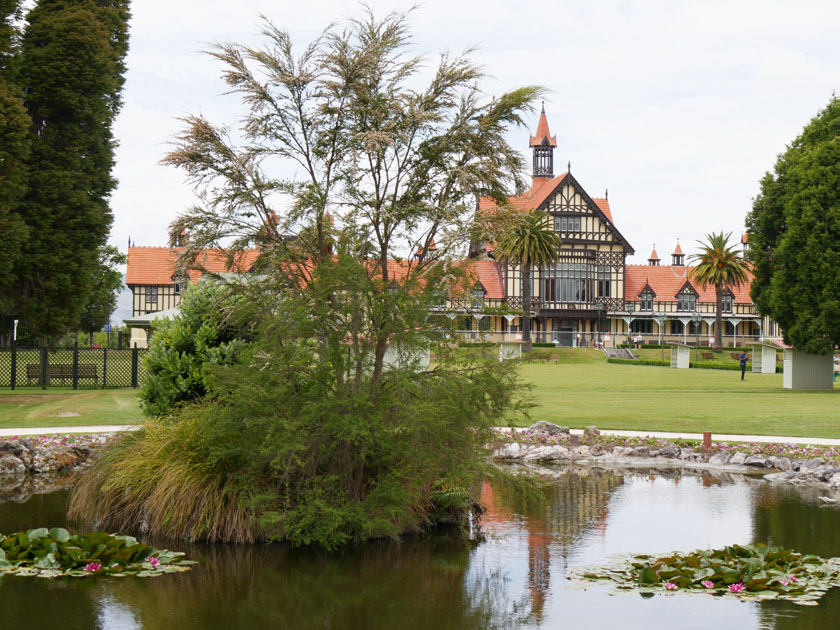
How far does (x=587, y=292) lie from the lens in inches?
3098

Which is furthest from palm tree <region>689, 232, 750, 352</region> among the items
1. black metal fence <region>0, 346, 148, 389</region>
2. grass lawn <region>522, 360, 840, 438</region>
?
black metal fence <region>0, 346, 148, 389</region>

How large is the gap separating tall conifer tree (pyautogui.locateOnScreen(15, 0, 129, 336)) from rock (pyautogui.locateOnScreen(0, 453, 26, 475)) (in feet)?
42.9

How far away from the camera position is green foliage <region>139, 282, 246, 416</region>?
14797 mm

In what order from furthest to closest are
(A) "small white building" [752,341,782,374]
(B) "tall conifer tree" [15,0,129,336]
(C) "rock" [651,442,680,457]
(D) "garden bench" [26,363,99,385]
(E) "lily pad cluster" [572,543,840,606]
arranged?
(A) "small white building" [752,341,782,374] → (D) "garden bench" [26,363,99,385] → (B) "tall conifer tree" [15,0,129,336] → (C) "rock" [651,442,680,457] → (E) "lily pad cluster" [572,543,840,606]

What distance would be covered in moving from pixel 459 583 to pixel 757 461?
10177 millimetres

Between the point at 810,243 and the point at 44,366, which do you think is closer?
the point at 44,366

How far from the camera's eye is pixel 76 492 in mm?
13016

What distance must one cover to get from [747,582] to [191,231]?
811 cm

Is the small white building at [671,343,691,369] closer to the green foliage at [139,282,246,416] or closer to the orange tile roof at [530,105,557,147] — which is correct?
the orange tile roof at [530,105,557,147]

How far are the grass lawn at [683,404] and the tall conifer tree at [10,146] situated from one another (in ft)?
50.8

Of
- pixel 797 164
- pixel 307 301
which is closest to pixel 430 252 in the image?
pixel 307 301

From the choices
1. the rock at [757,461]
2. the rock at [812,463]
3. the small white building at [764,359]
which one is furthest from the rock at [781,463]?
the small white building at [764,359]

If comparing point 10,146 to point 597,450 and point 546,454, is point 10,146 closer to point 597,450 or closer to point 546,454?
point 546,454

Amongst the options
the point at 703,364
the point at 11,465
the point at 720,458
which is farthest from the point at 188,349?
the point at 703,364
